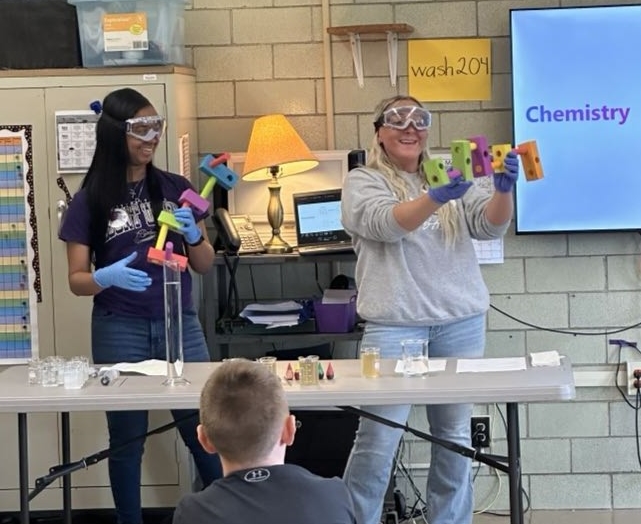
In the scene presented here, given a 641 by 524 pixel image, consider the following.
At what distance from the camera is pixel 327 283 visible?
4.39 metres

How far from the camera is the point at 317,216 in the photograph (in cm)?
414

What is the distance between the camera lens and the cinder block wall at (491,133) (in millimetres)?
4301

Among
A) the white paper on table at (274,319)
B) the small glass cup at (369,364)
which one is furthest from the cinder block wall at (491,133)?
the small glass cup at (369,364)

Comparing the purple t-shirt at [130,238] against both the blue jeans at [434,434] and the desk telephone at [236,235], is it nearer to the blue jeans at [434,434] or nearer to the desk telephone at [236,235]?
the desk telephone at [236,235]

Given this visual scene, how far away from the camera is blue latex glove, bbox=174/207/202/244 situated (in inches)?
131

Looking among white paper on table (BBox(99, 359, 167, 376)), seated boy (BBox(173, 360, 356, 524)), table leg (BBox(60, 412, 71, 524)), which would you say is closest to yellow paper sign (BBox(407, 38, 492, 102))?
white paper on table (BBox(99, 359, 167, 376))

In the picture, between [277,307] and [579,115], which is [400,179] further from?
[579,115]

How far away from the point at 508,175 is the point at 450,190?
0.74 feet

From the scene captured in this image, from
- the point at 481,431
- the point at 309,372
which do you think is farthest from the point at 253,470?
the point at 481,431

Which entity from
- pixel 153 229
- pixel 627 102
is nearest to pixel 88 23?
pixel 153 229

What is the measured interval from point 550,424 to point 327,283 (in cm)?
103

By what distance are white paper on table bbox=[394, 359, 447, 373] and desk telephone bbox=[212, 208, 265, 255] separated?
1.03m

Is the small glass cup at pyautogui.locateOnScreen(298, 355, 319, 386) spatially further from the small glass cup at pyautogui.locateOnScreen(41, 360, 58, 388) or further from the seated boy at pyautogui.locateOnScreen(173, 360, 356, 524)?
the seated boy at pyautogui.locateOnScreen(173, 360, 356, 524)

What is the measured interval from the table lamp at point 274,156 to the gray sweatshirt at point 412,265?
73 cm
